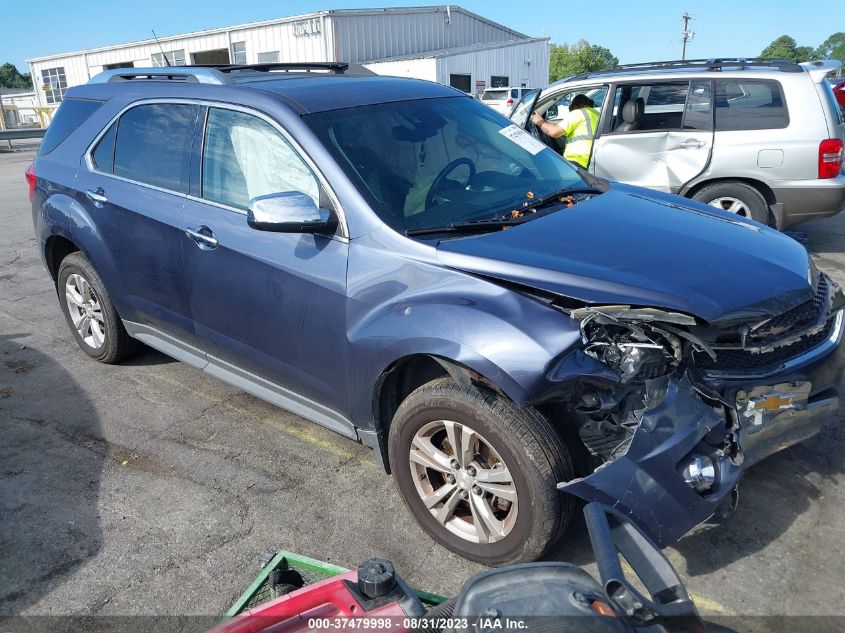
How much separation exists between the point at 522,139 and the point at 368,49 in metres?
27.3

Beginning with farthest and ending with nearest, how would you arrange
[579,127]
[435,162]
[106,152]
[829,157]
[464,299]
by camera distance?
[579,127], [829,157], [106,152], [435,162], [464,299]

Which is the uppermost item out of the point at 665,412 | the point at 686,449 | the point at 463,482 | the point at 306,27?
the point at 306,27

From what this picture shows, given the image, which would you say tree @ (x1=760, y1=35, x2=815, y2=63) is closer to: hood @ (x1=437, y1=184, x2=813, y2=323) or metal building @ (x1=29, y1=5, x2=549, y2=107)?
metal building @ (x1=29, y1=5, x2=549, y2=107)

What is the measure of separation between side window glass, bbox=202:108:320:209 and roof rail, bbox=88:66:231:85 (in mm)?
285

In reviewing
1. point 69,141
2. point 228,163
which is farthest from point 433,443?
point 69,141

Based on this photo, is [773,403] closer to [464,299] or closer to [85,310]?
[464,299]

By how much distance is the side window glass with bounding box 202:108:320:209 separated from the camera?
321 centimetres

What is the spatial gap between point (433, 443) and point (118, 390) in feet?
8.56

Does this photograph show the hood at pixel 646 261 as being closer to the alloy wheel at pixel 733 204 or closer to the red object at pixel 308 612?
the red object at pixel 308 612

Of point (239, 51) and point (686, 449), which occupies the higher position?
point (239, 51)

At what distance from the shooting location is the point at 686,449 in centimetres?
240

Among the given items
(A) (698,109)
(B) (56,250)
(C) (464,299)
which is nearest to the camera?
(C) (464,299)

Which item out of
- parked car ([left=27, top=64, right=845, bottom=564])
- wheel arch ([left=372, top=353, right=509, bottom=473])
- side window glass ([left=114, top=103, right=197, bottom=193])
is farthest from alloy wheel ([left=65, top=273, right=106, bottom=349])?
wheel arch ([left=372, top=353, right=509, bottom=473])

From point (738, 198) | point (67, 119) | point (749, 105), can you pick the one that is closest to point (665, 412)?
point (67, 119)
